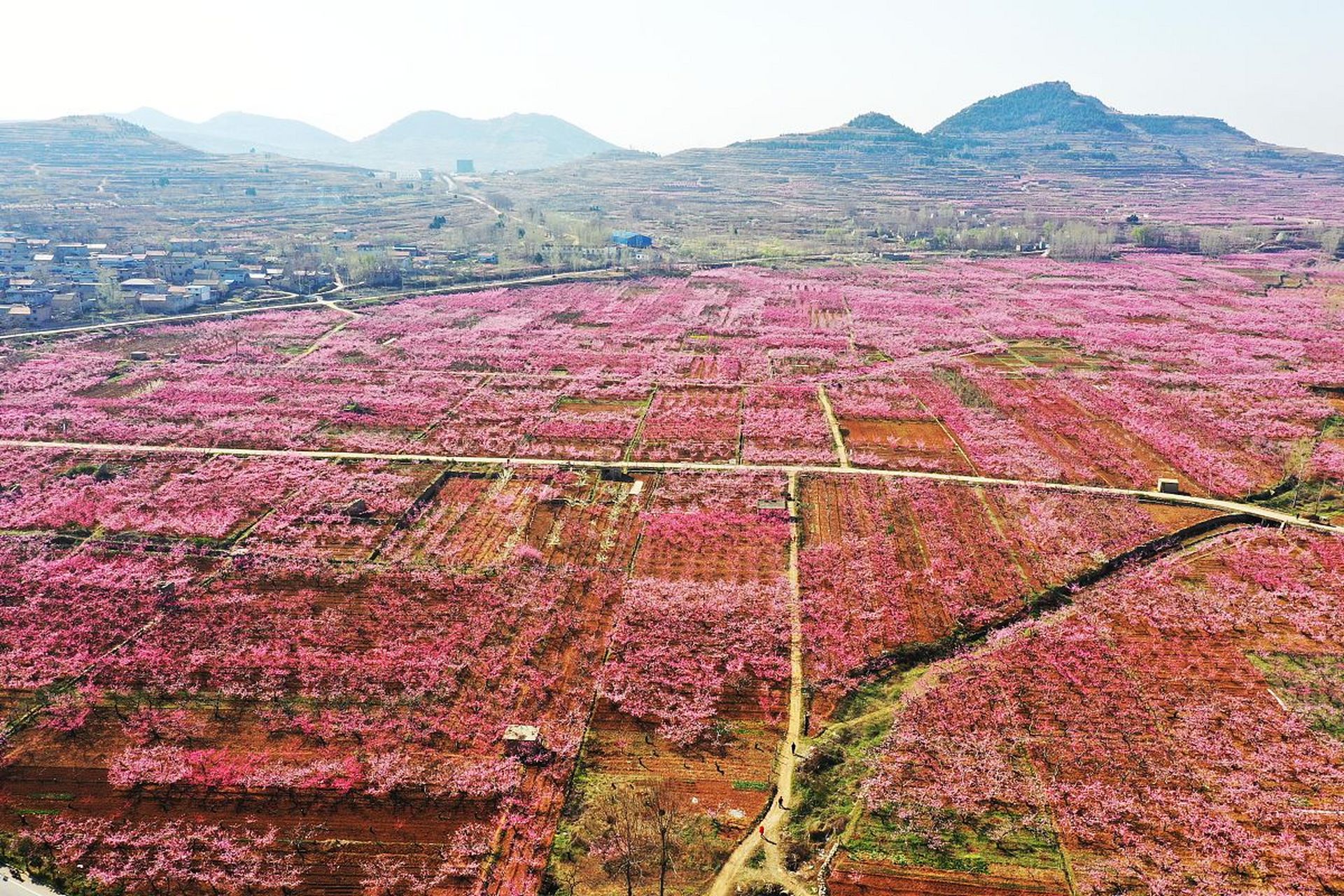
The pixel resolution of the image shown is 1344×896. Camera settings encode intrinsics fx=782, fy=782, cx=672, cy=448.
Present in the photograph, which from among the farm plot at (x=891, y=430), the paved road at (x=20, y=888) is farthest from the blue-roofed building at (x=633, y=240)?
the paved road at (x=20, y=888)

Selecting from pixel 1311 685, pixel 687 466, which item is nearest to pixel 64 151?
pixel 687 466

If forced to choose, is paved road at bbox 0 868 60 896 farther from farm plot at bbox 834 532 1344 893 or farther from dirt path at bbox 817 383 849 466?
dirt path at bbox 817 383 849 466

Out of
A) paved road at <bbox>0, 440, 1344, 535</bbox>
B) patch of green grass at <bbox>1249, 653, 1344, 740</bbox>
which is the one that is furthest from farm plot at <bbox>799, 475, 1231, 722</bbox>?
patch of green grass at <bbox>1249, 653, 1344, 740</bbox>

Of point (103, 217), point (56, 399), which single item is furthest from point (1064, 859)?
point (103, 217)

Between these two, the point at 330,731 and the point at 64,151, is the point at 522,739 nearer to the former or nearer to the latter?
the point at 330,731

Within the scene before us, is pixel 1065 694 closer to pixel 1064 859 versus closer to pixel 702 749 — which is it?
pixel 1064 859

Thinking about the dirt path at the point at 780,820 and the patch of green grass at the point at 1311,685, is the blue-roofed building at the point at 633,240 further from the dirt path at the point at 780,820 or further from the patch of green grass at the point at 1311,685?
the patch of green grass at the point at 1311,685
